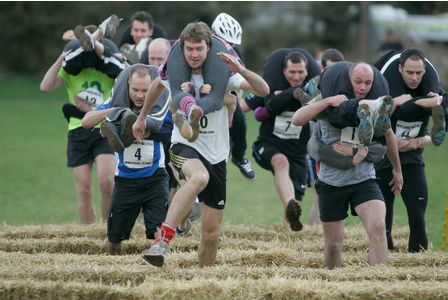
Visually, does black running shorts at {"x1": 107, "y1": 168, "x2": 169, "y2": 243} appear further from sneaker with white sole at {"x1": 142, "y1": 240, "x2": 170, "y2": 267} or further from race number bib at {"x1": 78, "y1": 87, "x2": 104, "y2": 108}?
race number bib at {"x1": 78, "y1": 87, "x2": 104, "y2": 108}

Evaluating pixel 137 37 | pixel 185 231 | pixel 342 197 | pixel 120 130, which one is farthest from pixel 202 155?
pixel 137 37

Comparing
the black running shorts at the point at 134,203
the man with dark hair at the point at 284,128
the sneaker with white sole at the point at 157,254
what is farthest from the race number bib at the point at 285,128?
the sneaker with white sole at the point at 157,254

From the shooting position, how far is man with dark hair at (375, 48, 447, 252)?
872 cm

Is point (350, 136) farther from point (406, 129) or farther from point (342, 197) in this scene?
point (406, 129)

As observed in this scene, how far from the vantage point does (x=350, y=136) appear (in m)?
7.97

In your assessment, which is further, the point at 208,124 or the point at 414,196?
the point at 414,196

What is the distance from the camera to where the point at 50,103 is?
106ft

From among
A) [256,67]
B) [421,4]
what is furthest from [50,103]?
[421,4]

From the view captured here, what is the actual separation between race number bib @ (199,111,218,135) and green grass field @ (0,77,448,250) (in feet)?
14.9

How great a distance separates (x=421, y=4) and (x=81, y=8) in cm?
1680

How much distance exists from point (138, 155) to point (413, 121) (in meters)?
3.17

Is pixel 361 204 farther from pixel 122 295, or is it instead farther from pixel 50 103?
pixel 50 103

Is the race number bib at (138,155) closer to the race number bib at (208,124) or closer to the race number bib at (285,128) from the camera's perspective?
the race number bib at (208,124)

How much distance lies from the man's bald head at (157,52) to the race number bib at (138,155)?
5.92 feet
